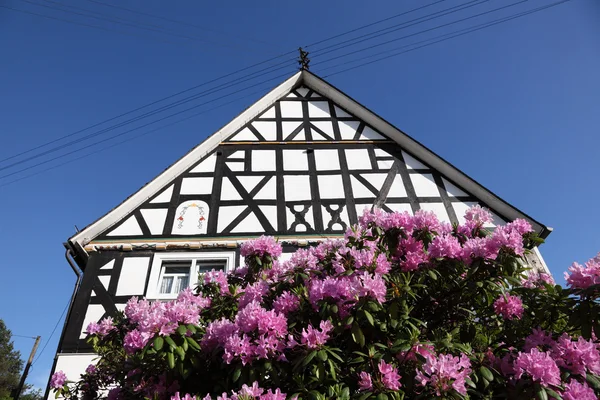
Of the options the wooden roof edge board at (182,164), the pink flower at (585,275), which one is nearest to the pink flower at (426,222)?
the pink flower at (585,275)

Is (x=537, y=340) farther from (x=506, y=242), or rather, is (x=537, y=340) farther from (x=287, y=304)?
(x=287, y=304)

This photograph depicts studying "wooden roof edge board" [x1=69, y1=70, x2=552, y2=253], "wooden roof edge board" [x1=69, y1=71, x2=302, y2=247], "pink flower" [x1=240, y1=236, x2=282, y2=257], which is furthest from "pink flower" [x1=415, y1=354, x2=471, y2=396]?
"wooden roof edge board" [x1=69, y1=71, x2=302, y2=247]

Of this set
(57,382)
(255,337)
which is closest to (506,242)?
(255,337)

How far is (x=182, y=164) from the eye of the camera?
973cm

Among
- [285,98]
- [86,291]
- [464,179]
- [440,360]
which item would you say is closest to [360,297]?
[440,360]

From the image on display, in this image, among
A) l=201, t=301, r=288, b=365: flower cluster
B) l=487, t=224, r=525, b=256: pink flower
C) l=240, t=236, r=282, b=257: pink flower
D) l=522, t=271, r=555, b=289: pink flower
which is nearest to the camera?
l=201, t=301, r=288, b=365: flower cluster

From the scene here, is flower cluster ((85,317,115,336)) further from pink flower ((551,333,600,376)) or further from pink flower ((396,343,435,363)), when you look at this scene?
pink flower ((551,333,600,376))

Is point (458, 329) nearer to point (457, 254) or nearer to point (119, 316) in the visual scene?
point (457, 254)

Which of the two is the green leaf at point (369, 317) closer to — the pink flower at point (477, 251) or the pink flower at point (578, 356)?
the pink flower at point (477, 251)

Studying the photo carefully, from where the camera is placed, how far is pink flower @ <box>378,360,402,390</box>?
102 inches

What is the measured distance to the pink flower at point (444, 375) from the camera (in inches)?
95.0

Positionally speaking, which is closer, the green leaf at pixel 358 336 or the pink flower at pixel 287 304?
the green leaf at pixel 358 336

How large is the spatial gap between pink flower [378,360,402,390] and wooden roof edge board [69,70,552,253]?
7.44 m

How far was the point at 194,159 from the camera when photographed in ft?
32.8
